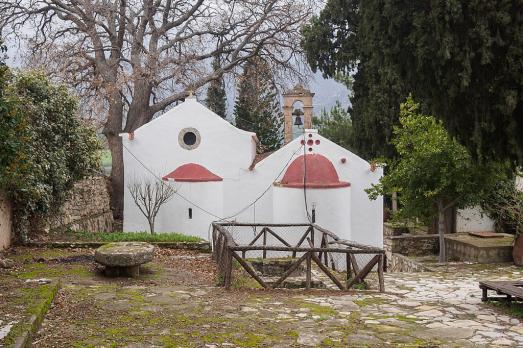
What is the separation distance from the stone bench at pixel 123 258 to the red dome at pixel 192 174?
372 inches

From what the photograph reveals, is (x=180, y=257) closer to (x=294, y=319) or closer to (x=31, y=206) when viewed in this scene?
(x=31, y=206)

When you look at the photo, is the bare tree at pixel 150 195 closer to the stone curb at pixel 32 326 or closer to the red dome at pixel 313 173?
the red dome at pixel 313 173

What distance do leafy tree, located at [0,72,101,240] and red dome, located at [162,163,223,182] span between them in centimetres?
463

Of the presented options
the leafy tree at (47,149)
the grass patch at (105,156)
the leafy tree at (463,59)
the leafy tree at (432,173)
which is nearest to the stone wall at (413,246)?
the leafy tree at (432,173)

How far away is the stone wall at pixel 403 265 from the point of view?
15.8 metres

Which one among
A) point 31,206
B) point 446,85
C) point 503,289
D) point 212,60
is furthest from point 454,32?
point 212,60

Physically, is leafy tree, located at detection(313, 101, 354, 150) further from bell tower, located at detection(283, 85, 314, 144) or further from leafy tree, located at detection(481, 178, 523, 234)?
leafy tree, located at detection(481, 178, 523, 234)

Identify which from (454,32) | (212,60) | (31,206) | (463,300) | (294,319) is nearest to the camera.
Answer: (294,319)

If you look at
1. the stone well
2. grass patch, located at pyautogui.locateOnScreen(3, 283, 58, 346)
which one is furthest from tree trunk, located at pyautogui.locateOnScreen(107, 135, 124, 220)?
grass patch, located at pyautogui.locateOnScreen(3, 283, 58, 346)

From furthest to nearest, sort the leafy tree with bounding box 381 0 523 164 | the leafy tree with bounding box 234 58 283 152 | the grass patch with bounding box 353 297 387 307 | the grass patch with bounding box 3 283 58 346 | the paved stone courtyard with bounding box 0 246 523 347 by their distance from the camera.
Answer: the leafy tree with bounding box 234 58 283 152, the grass patch with bounding box 353 297 387 307, the leafy tree with bounding box 381 0 523 164, the paved stone courtyard with bounding box 0 246 523 347, the grass patch with bounding box 3 283 58 346

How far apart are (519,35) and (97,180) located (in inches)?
674

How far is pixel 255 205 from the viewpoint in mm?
20719

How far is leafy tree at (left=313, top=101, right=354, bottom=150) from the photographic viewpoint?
31.4 meters

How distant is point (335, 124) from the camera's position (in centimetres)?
3369
